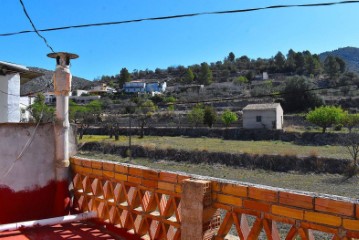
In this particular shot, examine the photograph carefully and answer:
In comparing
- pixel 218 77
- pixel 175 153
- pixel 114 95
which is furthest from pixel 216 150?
pixel 218 77

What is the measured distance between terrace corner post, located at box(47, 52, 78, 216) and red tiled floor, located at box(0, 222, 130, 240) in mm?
559

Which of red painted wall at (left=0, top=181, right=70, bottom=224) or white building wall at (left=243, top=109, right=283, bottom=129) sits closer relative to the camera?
red painted wall at (left=0, top=181, right=70, bottom=224)

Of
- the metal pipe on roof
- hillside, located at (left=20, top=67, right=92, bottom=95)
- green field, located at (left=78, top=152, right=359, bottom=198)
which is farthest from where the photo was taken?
green field, located at (left=78, top=152, right=359, bottom=198)

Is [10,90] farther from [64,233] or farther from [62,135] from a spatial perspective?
[64,233]

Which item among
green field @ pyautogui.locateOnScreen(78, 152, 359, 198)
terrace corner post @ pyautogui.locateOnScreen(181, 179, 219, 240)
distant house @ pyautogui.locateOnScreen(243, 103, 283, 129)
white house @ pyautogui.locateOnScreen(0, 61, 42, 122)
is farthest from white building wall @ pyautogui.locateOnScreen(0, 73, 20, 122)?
distant house @ pyautogui.locateOnScreen(243, 103, 283, 129)

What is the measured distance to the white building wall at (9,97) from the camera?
33.2 ft

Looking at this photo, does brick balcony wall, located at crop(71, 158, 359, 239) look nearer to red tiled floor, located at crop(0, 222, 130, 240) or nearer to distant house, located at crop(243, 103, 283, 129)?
red tiled floor, located at crop(0, 222, 130, 240)

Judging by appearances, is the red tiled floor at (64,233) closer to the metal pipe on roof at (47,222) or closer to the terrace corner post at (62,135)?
the metal pipe on roof at (47,222)

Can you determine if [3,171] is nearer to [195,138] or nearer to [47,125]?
[47,125]

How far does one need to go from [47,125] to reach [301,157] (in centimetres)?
2500

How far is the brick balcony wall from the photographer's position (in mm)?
2557

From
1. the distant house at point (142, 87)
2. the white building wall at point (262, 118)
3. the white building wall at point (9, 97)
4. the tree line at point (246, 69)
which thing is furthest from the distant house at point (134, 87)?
the white building wall at point (9, 97)

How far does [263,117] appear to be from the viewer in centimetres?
4606

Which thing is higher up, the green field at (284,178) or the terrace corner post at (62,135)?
the terrace corner post at (62,135)
